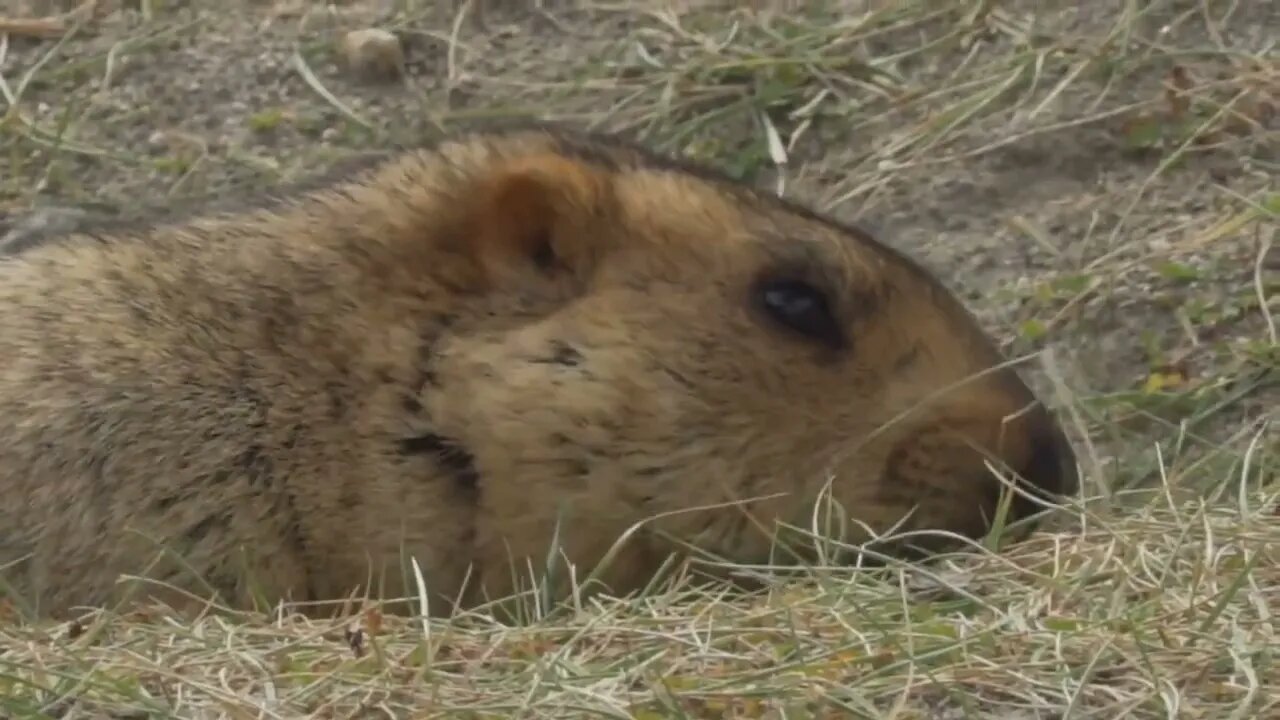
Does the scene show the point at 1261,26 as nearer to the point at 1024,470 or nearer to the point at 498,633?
the point at 1024,470

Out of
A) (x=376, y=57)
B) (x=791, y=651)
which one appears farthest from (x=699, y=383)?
(x=376, y=57)

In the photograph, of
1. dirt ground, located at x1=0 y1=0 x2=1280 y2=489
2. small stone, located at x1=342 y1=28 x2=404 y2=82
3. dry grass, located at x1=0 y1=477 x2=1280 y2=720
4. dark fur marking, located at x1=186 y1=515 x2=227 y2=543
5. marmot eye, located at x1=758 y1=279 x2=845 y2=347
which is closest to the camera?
dry grass, located at x1=0 y1=477 x2=1280 y2=720

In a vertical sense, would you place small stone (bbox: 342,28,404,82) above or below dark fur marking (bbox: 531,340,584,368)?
above

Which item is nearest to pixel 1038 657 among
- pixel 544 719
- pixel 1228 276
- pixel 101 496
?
pixel 544 719

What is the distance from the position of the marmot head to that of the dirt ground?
0.59 meters

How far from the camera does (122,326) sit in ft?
13.3

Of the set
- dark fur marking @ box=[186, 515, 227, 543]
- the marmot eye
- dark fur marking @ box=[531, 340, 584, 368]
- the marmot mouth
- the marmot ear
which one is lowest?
dark fur marking @ box=[186, 515, 227, 543]

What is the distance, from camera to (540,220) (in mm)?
4109

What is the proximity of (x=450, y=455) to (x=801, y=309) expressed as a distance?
2.19 ft

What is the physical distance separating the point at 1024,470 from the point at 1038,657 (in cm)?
95

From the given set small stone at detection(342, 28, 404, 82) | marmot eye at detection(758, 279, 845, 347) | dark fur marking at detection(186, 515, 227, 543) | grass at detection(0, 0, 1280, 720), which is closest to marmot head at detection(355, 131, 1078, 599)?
marmot eye at detection(758, 279, 845, 347)

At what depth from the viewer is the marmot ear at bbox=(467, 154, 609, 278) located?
4082mm

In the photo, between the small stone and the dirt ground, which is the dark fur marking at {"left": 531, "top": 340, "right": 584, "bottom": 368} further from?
the small stone

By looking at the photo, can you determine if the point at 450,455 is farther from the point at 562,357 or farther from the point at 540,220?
the point at 540,220
